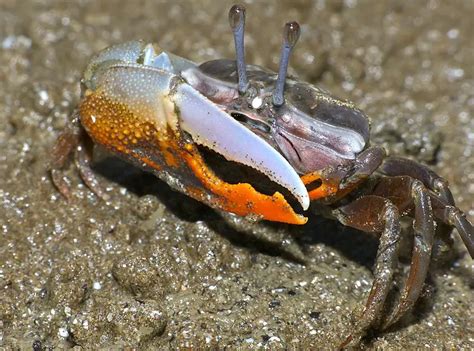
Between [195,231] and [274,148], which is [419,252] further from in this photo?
[195,231]

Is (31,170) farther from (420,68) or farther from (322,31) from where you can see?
(420,68)

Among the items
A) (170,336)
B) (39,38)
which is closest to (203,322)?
(170,336)

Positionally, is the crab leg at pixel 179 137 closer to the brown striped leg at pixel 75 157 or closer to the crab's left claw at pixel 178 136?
the crab's left claw at pixel 178 136

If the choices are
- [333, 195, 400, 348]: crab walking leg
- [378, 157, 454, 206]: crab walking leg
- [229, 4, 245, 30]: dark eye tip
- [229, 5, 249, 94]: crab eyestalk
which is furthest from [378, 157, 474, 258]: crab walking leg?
[229, 4, 245, 30]: dark eye tip

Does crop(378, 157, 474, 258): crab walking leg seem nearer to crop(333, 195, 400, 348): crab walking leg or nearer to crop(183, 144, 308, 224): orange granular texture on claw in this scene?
crop(333, 195, 400, 348): crab walking leg

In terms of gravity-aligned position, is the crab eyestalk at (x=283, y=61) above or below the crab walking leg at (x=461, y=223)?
above

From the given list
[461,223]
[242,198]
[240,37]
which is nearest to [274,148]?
[242,198]

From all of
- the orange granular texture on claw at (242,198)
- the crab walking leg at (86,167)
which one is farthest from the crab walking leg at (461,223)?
the crab walking leg at (86,167)
